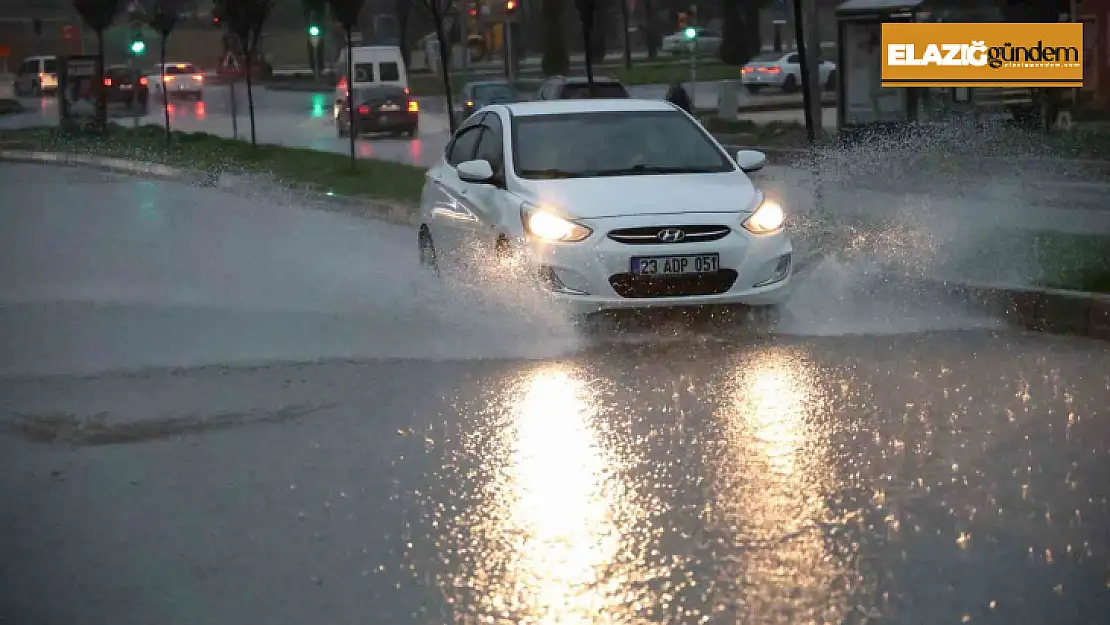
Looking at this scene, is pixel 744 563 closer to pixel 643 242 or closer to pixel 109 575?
pixel 109 575

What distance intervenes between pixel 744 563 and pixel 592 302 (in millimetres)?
4496

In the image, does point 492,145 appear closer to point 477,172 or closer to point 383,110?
point 477,172

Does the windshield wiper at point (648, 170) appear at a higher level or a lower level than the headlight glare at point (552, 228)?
higher

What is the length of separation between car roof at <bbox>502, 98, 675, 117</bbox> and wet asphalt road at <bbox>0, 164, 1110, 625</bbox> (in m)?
1.45

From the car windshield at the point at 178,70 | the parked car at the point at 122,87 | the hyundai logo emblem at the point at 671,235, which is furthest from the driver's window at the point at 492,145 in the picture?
the car windshield at the point at 178,70

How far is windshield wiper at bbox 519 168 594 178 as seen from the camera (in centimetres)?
1070

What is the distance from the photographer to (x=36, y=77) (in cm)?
7306

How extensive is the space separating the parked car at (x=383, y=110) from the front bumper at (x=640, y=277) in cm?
2865

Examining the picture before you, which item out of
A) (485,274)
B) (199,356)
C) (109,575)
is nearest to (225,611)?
(109,575)

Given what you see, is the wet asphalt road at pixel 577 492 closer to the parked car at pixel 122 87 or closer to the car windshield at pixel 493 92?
the car windshield at pixel 493 92

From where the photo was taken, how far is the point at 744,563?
529cm

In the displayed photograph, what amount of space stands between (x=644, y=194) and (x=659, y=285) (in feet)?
2.25

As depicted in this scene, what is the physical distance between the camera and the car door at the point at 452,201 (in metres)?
11.2

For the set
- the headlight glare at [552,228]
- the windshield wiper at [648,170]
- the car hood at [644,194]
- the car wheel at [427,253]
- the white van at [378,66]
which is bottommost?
the car wheel at [427,253]
